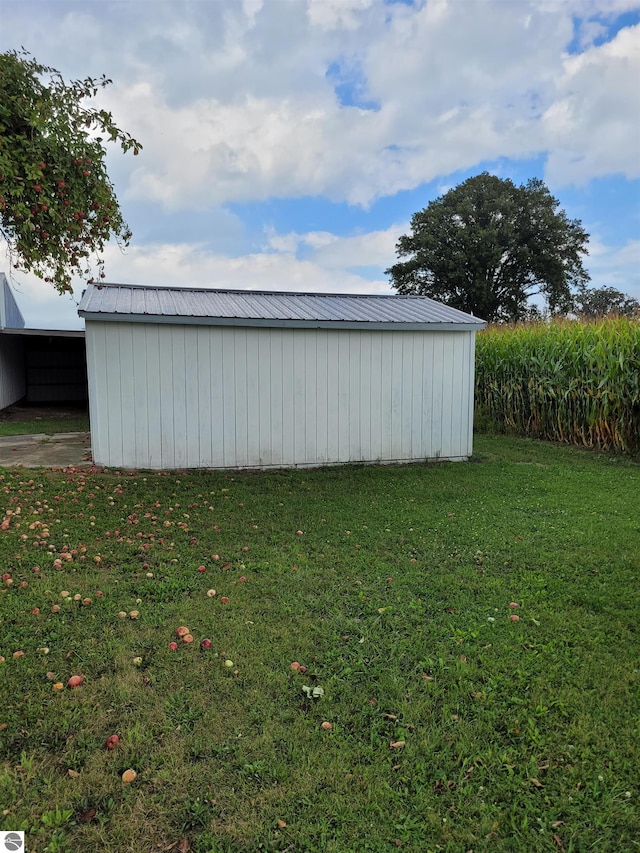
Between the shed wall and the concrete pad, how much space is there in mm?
816

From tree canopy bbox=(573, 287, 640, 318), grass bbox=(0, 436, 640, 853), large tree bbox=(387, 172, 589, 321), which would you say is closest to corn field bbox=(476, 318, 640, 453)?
grass bbox=(0, 436, 640, 853)

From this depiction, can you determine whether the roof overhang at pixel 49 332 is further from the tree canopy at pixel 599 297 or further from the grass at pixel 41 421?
the tree canopy at pixel 599 297

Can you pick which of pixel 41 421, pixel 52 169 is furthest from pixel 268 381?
pixel 41 421

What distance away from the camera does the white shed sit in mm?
6312

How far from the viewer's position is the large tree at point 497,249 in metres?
26.0

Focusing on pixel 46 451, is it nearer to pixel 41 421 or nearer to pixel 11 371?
pixel 41 421

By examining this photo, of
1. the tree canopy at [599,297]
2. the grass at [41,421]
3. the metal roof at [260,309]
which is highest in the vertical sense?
the tree canopy at [599,297]

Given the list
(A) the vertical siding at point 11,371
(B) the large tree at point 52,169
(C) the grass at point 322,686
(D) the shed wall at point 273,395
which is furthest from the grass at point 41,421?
(B) the large tree at point 52,169

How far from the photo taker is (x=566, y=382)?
8945 mm

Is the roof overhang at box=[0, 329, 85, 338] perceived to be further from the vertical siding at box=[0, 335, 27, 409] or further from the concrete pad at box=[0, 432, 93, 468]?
the concrete pad at box=[0, 432, 93, 468]

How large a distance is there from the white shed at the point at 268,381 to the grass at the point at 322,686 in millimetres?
2087

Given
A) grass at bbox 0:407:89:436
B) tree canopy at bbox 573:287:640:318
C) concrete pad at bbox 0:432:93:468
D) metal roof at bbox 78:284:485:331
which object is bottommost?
concrete pad at bbox 0:432:93:468

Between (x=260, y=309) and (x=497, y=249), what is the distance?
21951 mm

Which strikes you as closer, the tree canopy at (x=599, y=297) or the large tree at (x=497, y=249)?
the large tree at (x=497, y=249)
